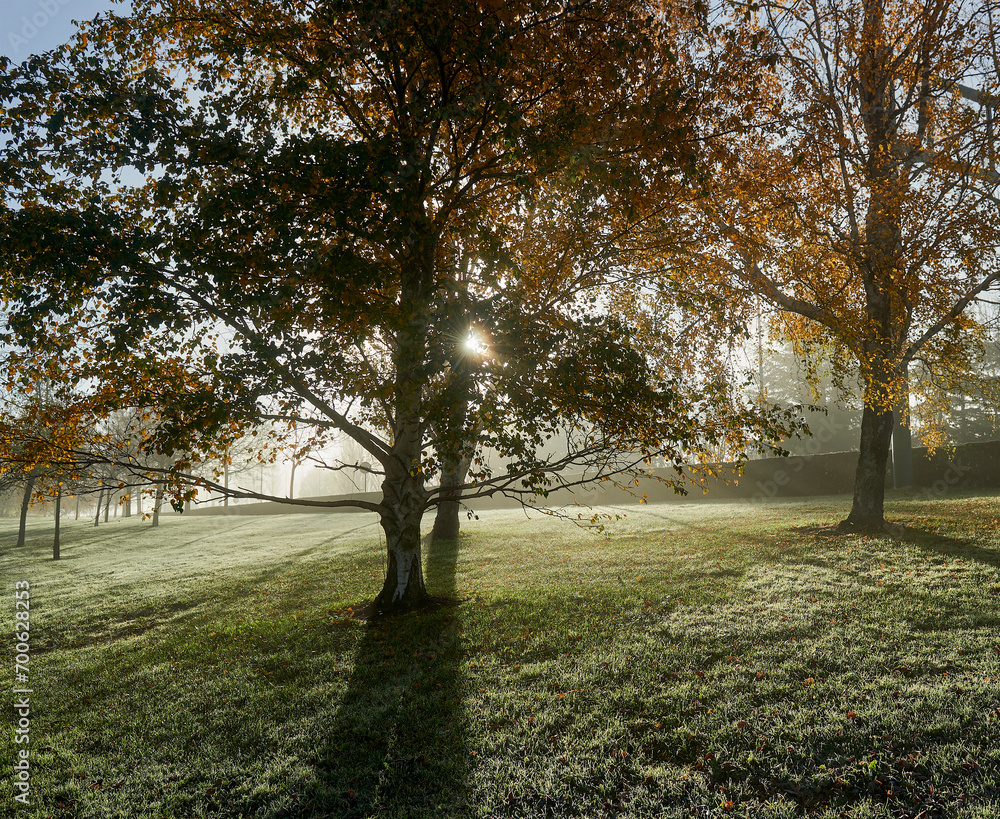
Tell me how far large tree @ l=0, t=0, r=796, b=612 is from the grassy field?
2.43 m

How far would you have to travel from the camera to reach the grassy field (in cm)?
390

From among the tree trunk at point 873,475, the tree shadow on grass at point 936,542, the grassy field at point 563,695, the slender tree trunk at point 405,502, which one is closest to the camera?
the grassy field at point 563,695

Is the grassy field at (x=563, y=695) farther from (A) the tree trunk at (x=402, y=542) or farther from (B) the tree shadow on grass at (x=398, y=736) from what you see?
(A) the tree trunk at (x=402, y=542)

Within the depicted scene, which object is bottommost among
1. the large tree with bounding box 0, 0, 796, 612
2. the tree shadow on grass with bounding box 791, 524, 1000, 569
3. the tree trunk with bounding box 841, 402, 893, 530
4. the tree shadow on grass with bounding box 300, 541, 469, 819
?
the tree shadow on grass with bounding box 300, 541, 469, 819

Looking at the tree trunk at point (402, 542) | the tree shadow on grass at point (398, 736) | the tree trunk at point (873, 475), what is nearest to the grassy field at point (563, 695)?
the tree shadow on grass at point (398, 736)

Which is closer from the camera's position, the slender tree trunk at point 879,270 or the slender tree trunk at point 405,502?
the slender tree trunk at point 405,502

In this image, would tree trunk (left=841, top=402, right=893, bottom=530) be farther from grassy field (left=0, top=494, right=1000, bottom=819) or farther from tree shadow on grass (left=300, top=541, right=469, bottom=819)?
tree shadow on grass (left=300, top=541, right=469, bottom=819)

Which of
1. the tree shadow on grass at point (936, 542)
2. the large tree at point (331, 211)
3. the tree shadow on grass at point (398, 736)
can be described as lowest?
the tree shadow on grass at point (398, 736)

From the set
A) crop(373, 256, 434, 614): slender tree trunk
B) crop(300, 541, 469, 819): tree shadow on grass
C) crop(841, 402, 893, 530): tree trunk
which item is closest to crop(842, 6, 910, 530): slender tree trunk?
crop(841, 402, 893, 530): tree trunk

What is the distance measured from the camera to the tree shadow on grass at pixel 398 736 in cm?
393

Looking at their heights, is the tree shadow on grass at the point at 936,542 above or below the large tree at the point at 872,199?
below

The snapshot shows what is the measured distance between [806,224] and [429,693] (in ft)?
37.6

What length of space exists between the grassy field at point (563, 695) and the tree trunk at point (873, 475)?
2.97 ft

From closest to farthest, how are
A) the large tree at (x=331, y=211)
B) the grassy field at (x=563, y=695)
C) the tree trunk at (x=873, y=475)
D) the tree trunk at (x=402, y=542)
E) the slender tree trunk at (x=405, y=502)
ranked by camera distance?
the grassy field at (x=563, y=695), the large tree at (x=331, y=211), the slender tree trunk at (x=405, y=502), the tree trunk at (x=402, y=542), the tree trunk at (x=873, y=475)
